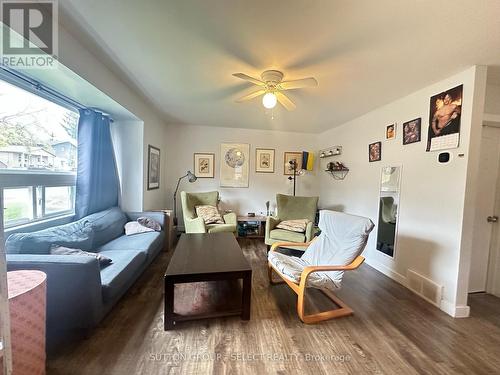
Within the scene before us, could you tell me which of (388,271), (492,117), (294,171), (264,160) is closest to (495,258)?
(388,271)

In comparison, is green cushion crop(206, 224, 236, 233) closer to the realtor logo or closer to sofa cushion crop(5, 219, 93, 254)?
sofa cushion crop(5, 219, 93, 254)

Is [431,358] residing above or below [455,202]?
below

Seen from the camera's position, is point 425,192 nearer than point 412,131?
Yes

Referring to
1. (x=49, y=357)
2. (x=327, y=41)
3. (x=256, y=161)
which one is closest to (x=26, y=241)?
(x=49, y=357)

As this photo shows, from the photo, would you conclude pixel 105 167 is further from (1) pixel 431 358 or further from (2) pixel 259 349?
(1) pixel 431 358

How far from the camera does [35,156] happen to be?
7.10 ft

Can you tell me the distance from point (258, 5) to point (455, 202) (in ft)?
8.01

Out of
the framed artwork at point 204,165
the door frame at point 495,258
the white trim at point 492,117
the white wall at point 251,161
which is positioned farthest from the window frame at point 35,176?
the door frame at point 495,258

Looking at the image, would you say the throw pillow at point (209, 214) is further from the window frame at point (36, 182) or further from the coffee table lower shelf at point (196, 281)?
the coffee table lower shelf at point (196, 281)

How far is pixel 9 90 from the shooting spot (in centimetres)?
185

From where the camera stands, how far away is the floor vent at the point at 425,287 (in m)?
2.21

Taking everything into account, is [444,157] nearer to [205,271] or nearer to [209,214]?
[205,271]

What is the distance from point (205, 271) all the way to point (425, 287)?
235 centimetres

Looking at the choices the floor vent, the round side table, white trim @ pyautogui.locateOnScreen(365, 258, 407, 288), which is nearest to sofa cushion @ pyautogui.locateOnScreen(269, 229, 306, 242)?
white trim @ pyautogui.locateOnScreen(365, 258, 407, 288)
